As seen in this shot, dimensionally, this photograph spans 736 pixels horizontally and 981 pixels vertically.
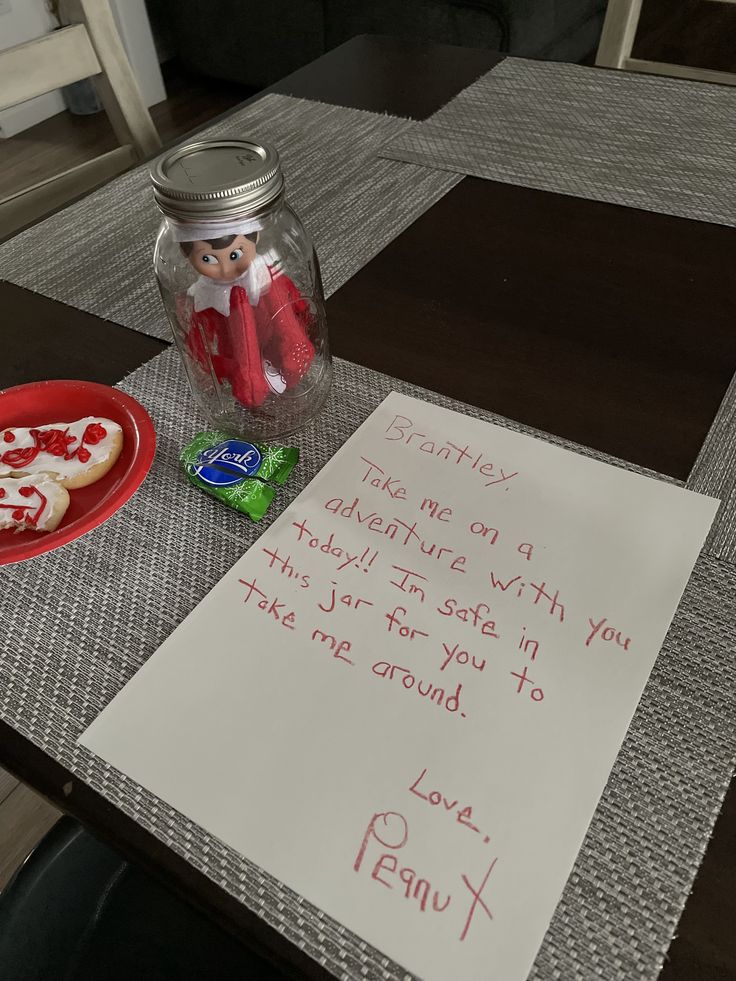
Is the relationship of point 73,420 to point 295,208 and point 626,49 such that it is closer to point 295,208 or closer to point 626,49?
point 295,208

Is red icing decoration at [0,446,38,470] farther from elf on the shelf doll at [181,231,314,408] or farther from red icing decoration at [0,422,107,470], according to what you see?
elf on the shelf doll at [181,231,314,408]

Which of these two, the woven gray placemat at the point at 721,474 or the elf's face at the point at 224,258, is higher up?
the elf's face at the point at 224,258

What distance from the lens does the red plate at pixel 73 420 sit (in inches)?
18.7

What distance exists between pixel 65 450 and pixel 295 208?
1.32 ft

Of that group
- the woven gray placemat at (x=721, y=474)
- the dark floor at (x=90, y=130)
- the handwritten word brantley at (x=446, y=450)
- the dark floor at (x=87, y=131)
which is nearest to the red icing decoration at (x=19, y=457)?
the handwritten word brantley at (x=446, y=450)

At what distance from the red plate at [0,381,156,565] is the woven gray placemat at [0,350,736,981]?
0.01 metres

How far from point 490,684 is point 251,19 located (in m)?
2.50

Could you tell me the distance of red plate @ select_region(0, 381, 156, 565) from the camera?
0.47 metres

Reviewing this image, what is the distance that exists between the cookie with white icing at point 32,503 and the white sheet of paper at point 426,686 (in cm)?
13

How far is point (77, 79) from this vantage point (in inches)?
39.8

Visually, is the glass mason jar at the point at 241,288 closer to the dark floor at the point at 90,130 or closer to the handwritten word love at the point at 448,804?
the handwritten word love at the point at 448,804

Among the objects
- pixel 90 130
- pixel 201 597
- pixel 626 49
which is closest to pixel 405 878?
pixel 201 597

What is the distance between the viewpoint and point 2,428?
0.56 m

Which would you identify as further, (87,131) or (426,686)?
(87,131)
